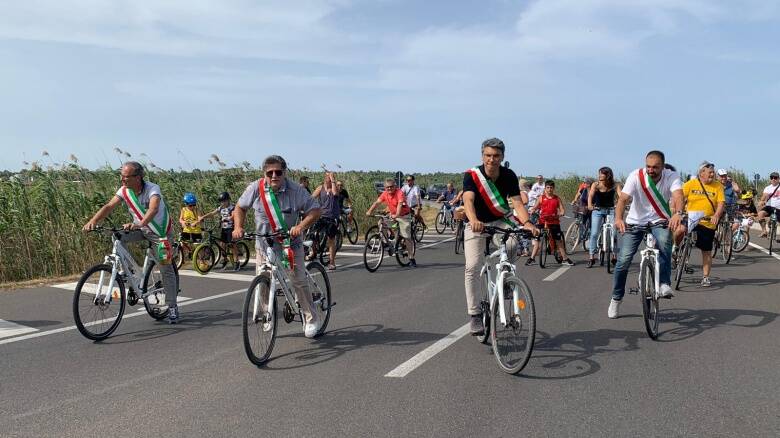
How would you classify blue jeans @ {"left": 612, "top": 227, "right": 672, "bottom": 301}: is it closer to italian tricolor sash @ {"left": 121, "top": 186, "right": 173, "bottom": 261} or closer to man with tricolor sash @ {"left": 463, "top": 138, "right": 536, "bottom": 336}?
man with tricolor sash @ {"left": 463, "top": 138, "right": 536, "bottom": 336}

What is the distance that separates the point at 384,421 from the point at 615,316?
416 cm

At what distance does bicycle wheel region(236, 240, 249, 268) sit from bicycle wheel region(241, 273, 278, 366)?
7.89 metres

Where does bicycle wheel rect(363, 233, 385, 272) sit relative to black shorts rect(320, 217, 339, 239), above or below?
below

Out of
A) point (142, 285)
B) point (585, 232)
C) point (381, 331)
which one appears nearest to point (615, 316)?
point (381, 331)

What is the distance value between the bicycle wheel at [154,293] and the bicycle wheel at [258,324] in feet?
6.95

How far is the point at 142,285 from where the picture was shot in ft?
23.2

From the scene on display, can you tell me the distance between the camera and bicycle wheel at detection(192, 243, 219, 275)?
39.7 ft

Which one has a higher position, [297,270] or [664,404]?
[297,270]

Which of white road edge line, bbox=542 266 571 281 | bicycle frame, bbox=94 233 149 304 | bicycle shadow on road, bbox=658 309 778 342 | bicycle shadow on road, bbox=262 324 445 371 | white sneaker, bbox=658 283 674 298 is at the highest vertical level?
bicycle frame, bbox=94 233 149 304

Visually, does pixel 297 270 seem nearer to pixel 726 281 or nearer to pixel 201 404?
pixel 201 404

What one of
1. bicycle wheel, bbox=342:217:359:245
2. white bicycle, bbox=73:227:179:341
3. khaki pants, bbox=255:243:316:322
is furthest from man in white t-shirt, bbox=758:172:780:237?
white bicycle, bbox=73:227:179:341

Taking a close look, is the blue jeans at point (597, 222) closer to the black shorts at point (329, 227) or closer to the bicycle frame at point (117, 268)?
the black shorts at point (329, 227)

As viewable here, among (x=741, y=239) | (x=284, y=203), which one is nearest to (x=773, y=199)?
(x=741, y=239)

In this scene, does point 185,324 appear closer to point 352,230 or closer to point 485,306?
point 485,306
